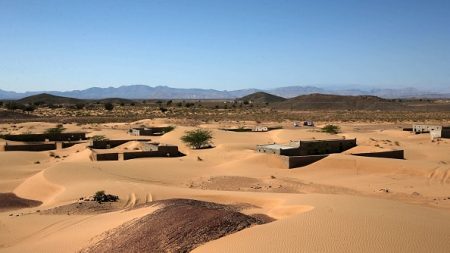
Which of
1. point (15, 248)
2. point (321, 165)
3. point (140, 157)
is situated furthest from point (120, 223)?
point (140, 157)

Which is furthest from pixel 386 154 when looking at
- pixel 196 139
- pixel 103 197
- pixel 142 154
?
pixel 103 197

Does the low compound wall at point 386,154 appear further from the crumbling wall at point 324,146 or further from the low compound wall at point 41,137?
the low compound wall at point 41,137

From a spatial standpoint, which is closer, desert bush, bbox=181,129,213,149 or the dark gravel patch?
the dark gravel patch

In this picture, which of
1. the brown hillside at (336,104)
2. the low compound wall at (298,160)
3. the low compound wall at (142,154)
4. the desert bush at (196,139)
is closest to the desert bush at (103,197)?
the low compound wall at (298,160)

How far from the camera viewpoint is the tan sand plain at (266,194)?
11109mm

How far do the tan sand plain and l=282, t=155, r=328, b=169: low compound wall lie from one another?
46 centimetres

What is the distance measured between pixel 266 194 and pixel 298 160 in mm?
8789

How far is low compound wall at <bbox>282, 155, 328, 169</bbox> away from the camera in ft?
90.3

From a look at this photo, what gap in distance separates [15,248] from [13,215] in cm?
461

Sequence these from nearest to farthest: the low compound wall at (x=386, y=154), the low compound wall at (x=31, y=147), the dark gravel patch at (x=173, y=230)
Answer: the dark gravel patch at (x=173, y=230)
the low compound wall at (x=386, y=154)
the low compound wall at (x=31, y=147)

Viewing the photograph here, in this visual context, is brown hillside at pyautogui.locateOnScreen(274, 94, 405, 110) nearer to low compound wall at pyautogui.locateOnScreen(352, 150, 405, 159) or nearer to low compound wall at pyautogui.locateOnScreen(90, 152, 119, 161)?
low compound wall at pyautogui.locateOnScreen(352, 150, 405, 159)

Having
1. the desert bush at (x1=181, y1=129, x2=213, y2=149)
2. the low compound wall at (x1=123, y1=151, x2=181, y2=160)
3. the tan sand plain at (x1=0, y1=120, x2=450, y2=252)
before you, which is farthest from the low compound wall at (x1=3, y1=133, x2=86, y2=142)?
the low compound wall at (x1=123, y1=151, x2=181, y2=160)

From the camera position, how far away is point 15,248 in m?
14.0

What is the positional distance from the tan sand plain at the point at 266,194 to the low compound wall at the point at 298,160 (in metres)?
0.46
